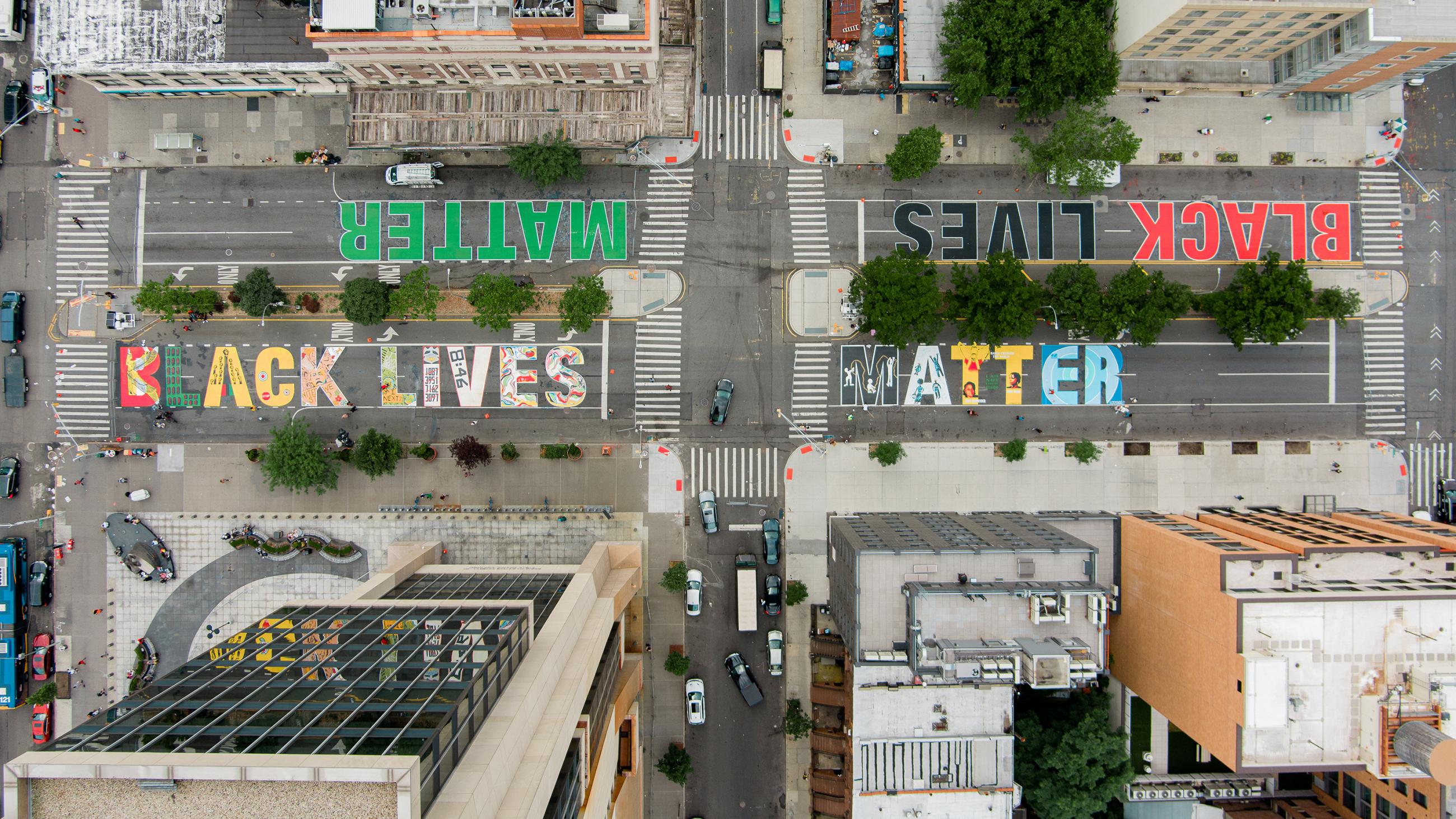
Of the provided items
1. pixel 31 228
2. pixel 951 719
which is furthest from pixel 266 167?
pixel 951 719

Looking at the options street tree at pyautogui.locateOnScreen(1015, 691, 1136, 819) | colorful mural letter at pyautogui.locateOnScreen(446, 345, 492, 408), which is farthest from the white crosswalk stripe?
colorful mural letter at pyautogui.locateOnScreen(446, 345, 492, 408)

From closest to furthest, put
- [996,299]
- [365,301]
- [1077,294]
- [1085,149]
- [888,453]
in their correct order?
[996,299] → [1085,149] → [1077,294] → [365,301] → [888,453]

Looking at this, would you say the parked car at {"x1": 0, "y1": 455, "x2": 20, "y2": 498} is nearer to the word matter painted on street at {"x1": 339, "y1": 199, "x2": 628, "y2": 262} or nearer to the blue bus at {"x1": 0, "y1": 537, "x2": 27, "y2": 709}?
the blue bus at {"x1": 0, "y1": 537, "x2": 27, "y2": 709}

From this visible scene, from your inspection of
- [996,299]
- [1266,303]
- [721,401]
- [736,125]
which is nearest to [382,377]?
[721,401]

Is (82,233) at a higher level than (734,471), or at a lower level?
higher

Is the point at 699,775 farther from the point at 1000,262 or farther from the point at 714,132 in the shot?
the point at 714,132

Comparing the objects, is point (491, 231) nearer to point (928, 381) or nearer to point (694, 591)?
point (694, 591)

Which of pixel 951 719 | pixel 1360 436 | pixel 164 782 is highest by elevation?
pixel 1360 436

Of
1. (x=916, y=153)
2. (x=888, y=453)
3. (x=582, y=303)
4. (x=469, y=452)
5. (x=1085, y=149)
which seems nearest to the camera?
(x=1085, y=149)
